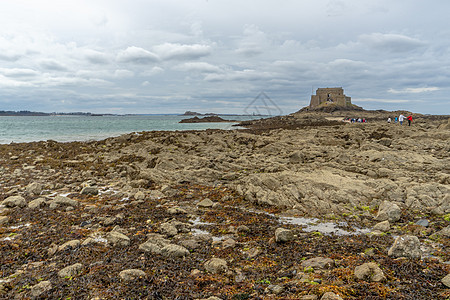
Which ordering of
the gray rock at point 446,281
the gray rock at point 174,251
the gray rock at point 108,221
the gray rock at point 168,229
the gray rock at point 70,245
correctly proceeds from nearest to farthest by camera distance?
the gray rock at point 446,281, the gray rock at point 174,251, the gray rock at point 70,245, the gray rock at point 168,229, the gray rock at point 108,221

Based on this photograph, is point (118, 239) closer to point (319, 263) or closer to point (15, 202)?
point (319, 263)

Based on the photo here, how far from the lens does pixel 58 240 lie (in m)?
6.25

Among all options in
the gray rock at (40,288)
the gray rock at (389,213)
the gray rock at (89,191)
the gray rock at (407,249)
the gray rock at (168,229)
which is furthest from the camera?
the gray rock at (89,191)

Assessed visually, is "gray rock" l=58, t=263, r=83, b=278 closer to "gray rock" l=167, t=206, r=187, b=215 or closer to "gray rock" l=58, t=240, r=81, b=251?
"gray rock" l=58, t=240, r=81, b=251

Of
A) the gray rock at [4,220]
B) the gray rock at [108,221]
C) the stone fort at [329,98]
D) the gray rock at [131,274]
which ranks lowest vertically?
the gray rock at [4,220]

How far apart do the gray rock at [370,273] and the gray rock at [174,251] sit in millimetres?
3185

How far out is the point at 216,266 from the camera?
15.9ft

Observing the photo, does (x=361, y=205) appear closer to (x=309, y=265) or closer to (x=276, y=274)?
(x=309, y=265)

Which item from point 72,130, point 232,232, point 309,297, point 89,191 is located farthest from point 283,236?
point 72,130

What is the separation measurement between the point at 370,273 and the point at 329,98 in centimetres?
12347

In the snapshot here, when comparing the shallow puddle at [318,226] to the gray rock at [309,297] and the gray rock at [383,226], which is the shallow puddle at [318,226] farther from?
the gray rock at [309,297]

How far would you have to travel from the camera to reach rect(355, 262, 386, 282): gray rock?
4090mm

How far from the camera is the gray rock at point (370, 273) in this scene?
13.4 ft

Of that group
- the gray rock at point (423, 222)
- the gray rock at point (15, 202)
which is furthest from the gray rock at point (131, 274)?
the gray rock at point (423, 222)
